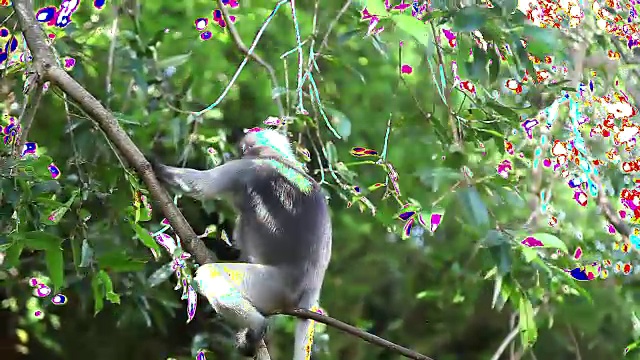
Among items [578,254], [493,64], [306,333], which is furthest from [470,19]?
[578,254]

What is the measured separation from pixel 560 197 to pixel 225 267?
211 cm

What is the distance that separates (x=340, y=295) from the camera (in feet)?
12.4

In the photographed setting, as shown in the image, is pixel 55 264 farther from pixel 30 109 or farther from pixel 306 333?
pixel 306 333

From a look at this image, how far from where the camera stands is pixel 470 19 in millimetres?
1480

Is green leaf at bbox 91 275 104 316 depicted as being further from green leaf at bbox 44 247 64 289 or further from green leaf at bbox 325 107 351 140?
green leaf at bbox 325 107 351 140

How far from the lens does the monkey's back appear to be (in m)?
2.28

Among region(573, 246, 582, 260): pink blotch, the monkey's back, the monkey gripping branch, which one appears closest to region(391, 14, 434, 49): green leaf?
the monkey gripping branch

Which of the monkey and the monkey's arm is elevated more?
the monkey's arm

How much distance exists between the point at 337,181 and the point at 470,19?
986 millimetres

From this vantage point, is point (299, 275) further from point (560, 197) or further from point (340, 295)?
point (560, 197)

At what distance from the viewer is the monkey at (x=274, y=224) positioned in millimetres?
2227

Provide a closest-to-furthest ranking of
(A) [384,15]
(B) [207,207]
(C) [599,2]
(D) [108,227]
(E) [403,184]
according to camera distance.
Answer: (A) [384,15] < (D) [108,227] < (B) [207,207] < (C) [599,2] < (E) [403,184]

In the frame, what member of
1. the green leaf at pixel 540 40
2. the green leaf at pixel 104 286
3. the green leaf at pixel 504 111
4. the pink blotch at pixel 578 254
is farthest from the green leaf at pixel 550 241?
the pink blotch at pixel 578 254

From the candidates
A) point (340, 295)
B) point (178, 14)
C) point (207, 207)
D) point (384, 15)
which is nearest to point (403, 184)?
point (340, 295)
